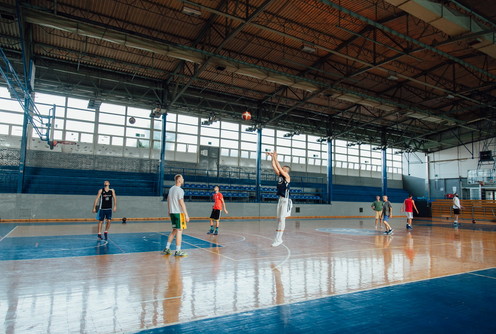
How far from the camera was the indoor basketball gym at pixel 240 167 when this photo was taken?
409cm

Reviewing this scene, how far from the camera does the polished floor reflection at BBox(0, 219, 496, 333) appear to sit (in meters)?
3.44

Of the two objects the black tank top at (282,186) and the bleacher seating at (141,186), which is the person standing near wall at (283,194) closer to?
the black tank top at (282,186)

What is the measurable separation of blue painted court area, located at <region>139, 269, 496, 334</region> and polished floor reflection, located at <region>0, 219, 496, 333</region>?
46 mm

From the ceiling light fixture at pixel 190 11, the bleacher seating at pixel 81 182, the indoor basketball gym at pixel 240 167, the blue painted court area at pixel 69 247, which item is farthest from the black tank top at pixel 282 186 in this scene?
the bleacher seating at pixel 81 182

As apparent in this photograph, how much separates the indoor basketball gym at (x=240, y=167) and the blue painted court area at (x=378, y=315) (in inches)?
1.3

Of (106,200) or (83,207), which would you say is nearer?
(106,200)

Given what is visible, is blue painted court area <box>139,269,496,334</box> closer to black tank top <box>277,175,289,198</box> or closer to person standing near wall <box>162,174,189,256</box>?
black tank top <box>277,175,289,198</box>

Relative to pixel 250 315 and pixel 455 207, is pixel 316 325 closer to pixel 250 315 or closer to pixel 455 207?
pixel 250 315

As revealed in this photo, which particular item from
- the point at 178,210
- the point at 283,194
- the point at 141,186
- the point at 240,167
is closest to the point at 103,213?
the point at 178,210

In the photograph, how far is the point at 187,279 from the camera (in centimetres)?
515

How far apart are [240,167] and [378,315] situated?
26317 mm

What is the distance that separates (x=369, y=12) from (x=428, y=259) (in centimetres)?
1102

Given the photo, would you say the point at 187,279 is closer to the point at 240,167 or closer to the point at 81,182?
the point at 81,182

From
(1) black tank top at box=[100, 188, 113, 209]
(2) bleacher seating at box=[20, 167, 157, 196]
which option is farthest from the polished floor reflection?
(2) bleacher seating at box=[20, 167, 157, 196]
